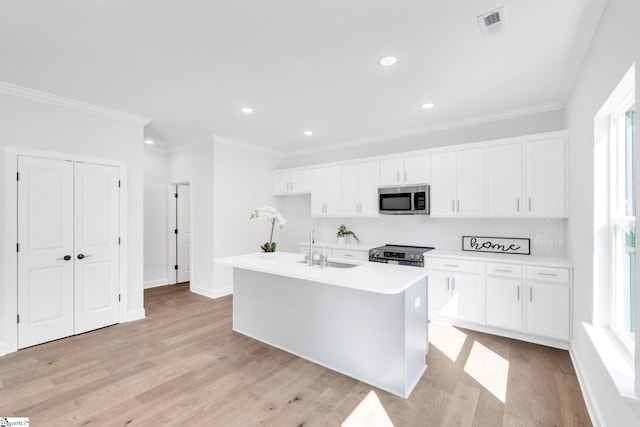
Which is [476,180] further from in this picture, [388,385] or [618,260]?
[388,385]

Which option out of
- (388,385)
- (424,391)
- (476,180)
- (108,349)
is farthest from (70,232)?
(476,180)

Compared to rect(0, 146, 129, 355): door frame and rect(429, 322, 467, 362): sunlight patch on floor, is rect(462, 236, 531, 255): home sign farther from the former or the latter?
rect(0, 146, 129, 355): door frame

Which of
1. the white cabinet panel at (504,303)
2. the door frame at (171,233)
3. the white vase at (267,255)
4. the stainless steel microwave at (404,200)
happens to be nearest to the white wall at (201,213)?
the door frame at (171,233)

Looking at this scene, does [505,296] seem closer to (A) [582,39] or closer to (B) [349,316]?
(B) [349,316]

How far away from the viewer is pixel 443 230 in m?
4.31

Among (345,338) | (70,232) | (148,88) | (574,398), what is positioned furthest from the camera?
(70,232)

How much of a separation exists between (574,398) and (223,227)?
4.79 meters

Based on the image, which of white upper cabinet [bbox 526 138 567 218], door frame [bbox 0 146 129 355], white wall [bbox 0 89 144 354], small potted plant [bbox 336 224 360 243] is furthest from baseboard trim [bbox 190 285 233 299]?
white upper cabinet [bbox 526 138 567 218]

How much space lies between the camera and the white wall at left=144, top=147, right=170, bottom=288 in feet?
18.8

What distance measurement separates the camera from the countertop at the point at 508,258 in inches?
123

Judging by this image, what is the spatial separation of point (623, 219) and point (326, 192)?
3862 mm

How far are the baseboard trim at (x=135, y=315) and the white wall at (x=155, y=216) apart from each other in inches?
71.9

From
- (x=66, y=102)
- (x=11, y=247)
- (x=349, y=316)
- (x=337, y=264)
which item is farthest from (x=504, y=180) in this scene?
(x=11, y=247)

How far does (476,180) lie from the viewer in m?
3.76
